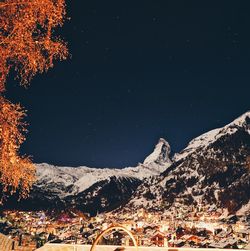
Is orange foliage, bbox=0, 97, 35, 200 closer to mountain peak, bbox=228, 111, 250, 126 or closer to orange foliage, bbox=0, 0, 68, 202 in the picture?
orange foliage, bbox=0, 0, 68, 202

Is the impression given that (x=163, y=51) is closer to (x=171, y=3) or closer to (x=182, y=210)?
(x=171, y=3)

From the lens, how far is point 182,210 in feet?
299

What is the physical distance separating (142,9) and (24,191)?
23.8 m

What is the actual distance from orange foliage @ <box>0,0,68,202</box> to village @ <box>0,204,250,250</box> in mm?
15370

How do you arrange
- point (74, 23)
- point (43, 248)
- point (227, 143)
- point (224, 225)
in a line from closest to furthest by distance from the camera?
point (43, 248) < point (74, 23) < point (224, 225) < point (227, 143)

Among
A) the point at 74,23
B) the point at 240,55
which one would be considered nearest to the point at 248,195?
the point at 240,55

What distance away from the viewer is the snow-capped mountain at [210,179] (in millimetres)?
94125

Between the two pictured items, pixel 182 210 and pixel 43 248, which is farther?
pixel 182 210

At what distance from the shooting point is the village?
34969mm

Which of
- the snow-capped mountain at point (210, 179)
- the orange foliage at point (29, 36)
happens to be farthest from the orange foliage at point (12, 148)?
the snow-capped mountain at point (210, 179)

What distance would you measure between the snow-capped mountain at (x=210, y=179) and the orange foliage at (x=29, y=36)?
8578cm

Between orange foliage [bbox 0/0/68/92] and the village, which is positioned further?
the village

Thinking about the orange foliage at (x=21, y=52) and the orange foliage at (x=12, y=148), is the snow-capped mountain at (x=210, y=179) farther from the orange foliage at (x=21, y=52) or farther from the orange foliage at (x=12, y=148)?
the orange foliage at (x=21, y=52)

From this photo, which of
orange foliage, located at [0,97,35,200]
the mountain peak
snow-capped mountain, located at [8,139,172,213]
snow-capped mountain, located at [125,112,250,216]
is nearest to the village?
snow-capped mountain, located at [125,112,250,216]
